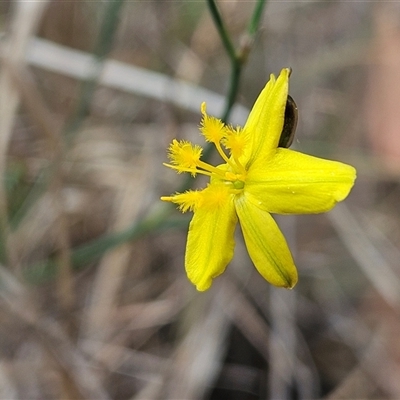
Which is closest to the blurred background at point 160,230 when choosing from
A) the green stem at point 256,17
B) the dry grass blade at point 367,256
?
the dry grass blade at point 367,256

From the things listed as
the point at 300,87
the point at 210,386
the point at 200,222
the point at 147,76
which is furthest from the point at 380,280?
the point at 200,222

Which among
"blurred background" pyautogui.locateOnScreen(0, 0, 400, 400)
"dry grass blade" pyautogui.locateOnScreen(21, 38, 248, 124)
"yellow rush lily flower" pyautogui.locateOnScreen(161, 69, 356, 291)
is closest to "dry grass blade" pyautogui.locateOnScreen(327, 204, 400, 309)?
"blurred background" pyautogui.locateOnScreen(0, 0, 400, 400)

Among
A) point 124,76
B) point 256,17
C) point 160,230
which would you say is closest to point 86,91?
point 124,76

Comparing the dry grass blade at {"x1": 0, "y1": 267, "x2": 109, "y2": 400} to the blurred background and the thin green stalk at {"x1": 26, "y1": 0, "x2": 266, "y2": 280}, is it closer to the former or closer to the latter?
the blurred background

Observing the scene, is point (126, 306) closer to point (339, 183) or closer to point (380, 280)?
point (380, 280)

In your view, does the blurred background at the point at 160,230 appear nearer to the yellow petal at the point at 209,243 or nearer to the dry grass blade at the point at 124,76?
the dry grass blade at the point at 124,76

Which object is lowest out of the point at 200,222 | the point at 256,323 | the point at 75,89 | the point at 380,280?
the point at 256,323

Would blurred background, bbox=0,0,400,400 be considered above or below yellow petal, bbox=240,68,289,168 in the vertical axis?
below
